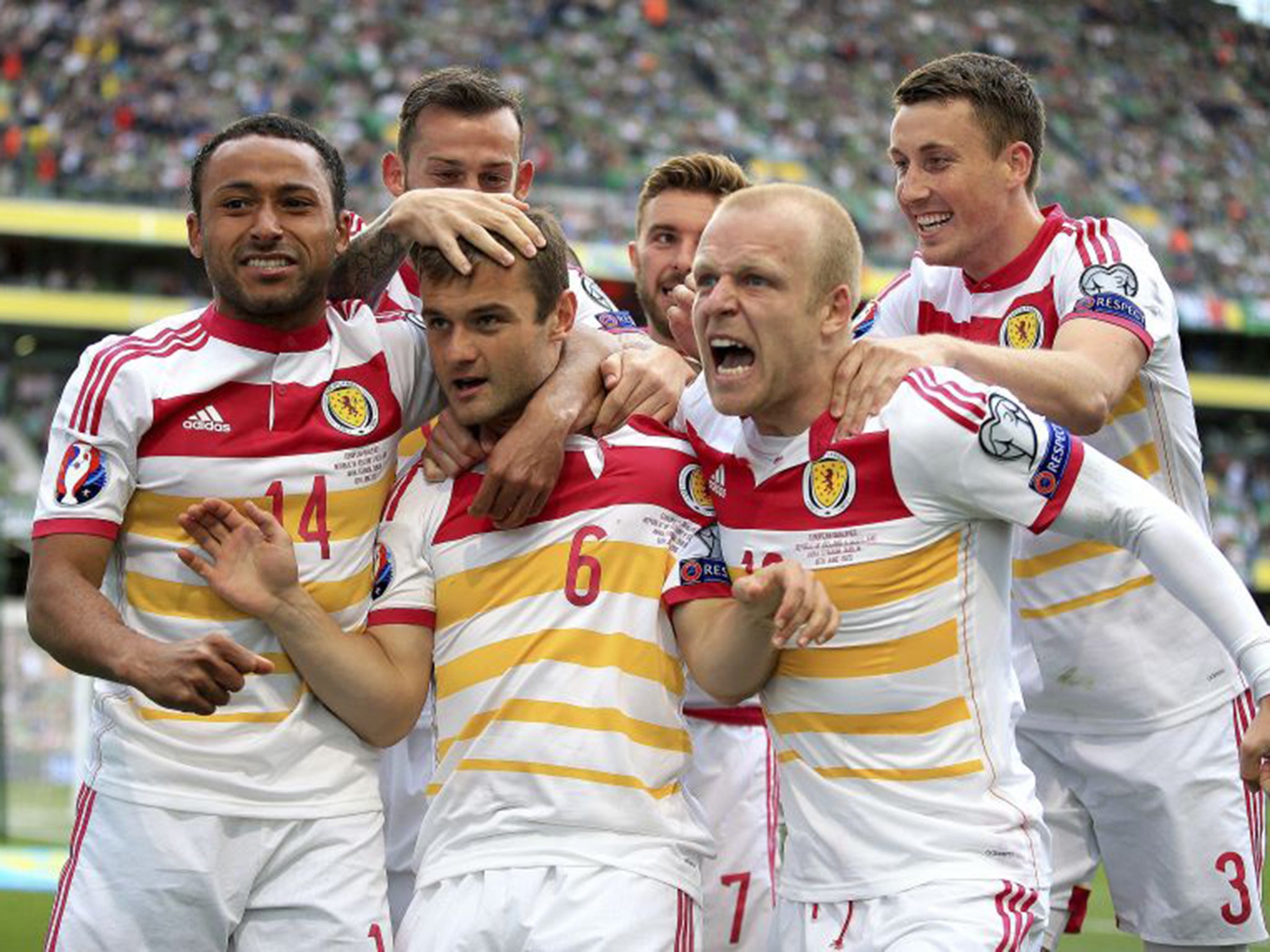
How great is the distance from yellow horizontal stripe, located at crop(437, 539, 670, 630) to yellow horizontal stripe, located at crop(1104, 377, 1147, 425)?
4.63ft

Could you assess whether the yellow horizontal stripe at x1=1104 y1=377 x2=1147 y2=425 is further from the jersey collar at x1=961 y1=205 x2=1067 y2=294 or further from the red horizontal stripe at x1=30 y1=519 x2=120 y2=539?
the red horizontal stripe at x1=30 y1=519 x2=120 y2=539

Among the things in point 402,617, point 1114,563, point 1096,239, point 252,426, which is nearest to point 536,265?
point 252,426

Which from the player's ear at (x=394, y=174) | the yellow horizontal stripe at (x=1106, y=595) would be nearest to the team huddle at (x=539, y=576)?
the yellow horizontal stripe at (x=1106, y=595)

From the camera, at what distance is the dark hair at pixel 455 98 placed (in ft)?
16.0

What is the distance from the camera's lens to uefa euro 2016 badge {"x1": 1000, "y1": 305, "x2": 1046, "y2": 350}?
4348mm

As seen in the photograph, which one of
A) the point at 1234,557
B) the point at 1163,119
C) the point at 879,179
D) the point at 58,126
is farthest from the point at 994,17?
the point at 58,126

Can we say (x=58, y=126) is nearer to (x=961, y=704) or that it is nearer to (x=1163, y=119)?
(x=1163, y=119)

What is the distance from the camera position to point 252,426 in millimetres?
3723

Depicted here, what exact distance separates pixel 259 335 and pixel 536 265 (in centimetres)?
63

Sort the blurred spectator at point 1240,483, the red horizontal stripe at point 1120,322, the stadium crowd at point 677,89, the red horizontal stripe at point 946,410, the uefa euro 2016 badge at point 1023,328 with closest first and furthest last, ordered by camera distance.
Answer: the red horizontal stripe at point 946,410, the red horizontal stripe at point 1120,322, the uefa euro 2016 badge at point 1023,328, the stadium crowd at point 677,89, the blurred spectator at point 1240,483

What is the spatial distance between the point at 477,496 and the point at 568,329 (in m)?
0.53

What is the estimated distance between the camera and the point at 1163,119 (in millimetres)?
28625

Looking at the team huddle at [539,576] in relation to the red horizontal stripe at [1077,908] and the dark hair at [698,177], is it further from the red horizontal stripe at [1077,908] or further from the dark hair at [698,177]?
the red horizontal stripe at [1077,908]

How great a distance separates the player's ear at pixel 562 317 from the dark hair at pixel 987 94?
1.15 m
